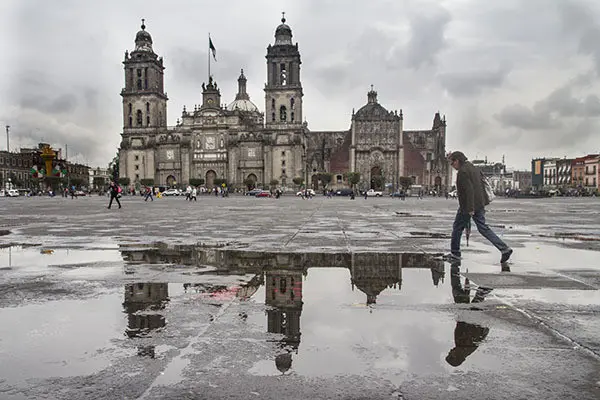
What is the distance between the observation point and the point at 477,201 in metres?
7.34

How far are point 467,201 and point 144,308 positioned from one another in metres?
4.83

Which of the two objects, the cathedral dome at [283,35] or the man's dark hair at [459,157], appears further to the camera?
the cathedral dome at [283,35]

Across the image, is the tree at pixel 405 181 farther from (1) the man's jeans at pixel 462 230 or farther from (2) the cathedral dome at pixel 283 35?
(1) the man's jeans at pixel 462 230

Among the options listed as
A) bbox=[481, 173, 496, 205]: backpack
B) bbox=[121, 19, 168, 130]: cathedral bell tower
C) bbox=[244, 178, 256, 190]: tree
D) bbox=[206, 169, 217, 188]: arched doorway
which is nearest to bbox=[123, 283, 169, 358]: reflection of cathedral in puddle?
bbox=[481, 173, 496, 205]: backpack

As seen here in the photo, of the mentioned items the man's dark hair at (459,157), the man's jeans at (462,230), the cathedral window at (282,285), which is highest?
the man's dark hair at (459,157)

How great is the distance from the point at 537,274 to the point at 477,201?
71.5 inches

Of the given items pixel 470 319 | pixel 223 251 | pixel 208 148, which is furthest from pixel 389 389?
pixel 208 148

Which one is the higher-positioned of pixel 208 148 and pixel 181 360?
pixel 208 148

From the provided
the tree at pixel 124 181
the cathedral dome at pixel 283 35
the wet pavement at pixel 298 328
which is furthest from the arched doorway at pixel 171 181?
the wet pavement at pixel 298 328

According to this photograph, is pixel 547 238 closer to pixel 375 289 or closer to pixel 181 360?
pixel 375 289

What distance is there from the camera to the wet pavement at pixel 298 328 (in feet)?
8.14

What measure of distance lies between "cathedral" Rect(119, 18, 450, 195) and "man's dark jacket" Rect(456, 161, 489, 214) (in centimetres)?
7895

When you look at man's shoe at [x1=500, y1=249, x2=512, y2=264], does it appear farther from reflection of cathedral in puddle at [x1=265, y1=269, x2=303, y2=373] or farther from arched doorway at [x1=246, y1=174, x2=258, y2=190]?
arched doorway at [x1=246, y1=174, x2=258, y2=190]

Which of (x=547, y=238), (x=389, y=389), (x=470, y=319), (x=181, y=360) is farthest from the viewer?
(x=547, y=238)
